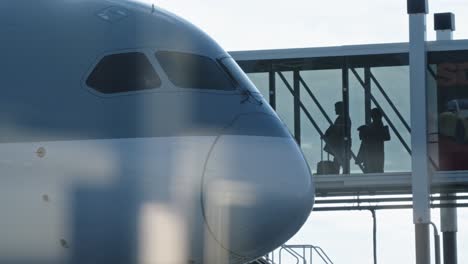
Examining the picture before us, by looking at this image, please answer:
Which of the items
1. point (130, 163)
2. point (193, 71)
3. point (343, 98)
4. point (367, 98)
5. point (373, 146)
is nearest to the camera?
point (130, 163)

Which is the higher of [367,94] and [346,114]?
[367,94]

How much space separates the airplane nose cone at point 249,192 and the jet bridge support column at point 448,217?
22.3 meters

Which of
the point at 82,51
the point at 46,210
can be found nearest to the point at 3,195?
the point at 46,210

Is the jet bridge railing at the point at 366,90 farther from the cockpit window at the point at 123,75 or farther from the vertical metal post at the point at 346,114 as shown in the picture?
the cockpit window at the point at 123,75

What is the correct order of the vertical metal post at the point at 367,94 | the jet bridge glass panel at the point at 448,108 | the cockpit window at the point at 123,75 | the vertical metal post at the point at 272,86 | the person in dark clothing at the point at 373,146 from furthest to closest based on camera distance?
the vertical metal post at the point at 272,86
the vertical metal post at the point at 367,94
the jet bridge glass panel at the point at 448,108
the person in dark clothing at the point at 373,146
the cockpit window at the point at 123,75

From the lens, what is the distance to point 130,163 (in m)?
16.5

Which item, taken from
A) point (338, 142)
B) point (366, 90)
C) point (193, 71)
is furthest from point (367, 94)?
point (193, 71)

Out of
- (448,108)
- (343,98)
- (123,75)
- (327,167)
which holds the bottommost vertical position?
(123,75)

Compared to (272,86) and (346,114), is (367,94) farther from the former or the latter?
(272,86)

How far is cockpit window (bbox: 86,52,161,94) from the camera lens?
16.9m

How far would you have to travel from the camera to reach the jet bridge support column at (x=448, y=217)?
39688mm

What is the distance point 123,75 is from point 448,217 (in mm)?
24963

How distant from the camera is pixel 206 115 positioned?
1672cm

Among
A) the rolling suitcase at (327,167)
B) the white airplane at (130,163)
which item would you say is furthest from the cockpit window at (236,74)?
the rolling suitcase at (327,167)
